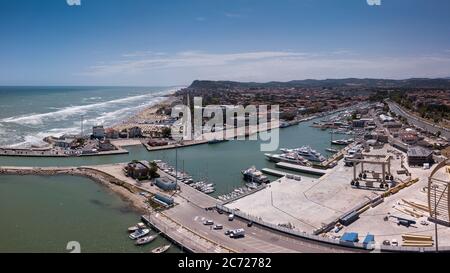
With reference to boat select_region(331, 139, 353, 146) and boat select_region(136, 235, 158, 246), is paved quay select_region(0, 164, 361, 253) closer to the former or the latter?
boat select_region(136, 235, 158, 246)

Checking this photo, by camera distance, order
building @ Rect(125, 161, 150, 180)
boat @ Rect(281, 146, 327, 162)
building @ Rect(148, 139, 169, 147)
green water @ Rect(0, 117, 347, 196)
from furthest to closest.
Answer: building @ Rect(148, 139, 169, 147) < boat @ Rect(281, 146, 327, 162) < green water @ Rect(0, 117, 347, 196) < building @ Rect(125, 161, 150, 180)

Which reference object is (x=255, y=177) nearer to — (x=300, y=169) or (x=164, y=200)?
(x=300, y=169)

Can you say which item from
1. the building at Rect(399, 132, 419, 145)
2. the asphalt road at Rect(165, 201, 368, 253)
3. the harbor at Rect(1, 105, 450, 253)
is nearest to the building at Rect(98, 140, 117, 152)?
the harbor at Rect(1, 105, 450, 253)

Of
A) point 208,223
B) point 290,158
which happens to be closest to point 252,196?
point 208,223

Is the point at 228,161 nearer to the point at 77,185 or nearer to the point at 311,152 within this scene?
the point at 311,152

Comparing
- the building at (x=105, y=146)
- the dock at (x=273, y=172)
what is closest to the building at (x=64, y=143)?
the building at (x=105, y=146)
